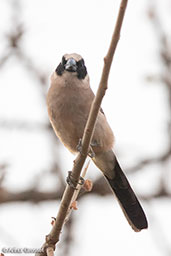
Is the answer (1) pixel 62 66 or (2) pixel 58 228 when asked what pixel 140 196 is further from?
(2) pixel 58 228

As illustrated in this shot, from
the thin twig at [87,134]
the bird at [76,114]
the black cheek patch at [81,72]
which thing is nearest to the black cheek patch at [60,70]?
the bird at [76,114]

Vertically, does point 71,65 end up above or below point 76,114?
above

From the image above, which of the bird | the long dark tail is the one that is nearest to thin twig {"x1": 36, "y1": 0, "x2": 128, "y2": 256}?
the bird

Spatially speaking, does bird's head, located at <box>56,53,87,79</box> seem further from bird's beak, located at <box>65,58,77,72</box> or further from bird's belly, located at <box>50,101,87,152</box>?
bird's belly, located at <box>50,101,87,152</box>

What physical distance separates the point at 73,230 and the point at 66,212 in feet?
6.88

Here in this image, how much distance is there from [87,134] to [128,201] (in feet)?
5.63

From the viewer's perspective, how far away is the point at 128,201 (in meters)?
3.95

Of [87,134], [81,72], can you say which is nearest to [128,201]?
[81,72]

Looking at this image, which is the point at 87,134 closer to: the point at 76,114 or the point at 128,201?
the point at 76,114

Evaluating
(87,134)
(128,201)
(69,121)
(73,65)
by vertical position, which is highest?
(73,65)

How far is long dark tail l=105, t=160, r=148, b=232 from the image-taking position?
366 centimetres

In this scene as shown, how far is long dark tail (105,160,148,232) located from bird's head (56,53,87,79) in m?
0.84

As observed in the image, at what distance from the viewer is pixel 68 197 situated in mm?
2449

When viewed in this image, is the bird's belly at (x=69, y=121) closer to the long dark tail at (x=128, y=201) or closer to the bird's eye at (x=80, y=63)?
the bird's eye at (x=80, y=63)
